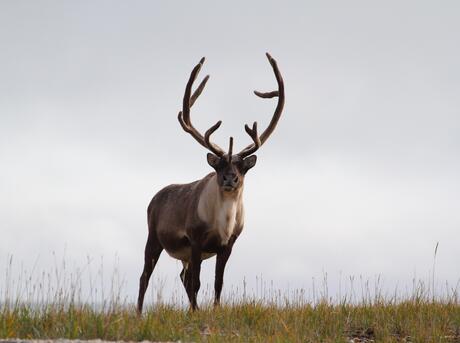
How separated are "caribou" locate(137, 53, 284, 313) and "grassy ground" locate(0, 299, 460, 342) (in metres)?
0.99

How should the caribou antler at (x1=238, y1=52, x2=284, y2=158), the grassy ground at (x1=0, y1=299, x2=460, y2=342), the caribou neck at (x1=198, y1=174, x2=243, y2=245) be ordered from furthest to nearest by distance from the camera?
the caribou antler at (x1=238, y1=52, x2=284, y2=158)
the caribou neck at (x1=198, y1=174, x2=243, y2=245)
the grassy ground at (x1=0, y1=299, x2=460, y2=342)

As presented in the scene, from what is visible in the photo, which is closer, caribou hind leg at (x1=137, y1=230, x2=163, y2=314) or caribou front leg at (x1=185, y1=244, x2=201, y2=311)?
caribou front leg at (x1=185, y1=244, x2=201, y2=311)

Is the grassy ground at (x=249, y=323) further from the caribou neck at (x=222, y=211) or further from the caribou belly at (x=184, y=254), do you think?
the caribou neck at (x=222, y=211)

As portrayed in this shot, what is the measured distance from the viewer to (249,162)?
10250 millimetres

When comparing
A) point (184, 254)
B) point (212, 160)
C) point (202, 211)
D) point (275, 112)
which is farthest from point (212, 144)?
point (184, 254)

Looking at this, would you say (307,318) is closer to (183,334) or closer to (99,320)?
(183,334)

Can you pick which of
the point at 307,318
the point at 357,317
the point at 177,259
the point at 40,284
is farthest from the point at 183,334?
the point at 177,259

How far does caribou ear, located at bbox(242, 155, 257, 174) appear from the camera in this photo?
10.2 m

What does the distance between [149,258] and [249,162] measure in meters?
2.69

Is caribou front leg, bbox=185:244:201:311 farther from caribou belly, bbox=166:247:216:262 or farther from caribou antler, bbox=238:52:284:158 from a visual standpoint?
caribou antler, bbox=238:52:284:158

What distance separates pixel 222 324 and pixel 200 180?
132 inches

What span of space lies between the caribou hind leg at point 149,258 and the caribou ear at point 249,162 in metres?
2.36

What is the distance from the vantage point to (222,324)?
27.8 ft

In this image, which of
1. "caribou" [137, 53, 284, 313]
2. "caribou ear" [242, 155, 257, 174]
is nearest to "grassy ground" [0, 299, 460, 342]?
"caribou" [137, 53, 284, 313]
